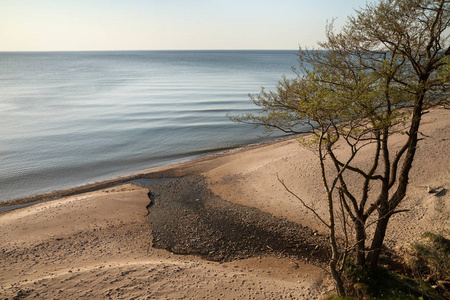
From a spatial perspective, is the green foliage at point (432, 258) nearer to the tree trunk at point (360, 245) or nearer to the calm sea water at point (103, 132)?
the tree trunk at point (360, 245)

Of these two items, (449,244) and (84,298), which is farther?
(449,244)

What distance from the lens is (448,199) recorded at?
13.9 metres

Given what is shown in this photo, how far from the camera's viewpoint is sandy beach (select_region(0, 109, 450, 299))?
33.1 ft

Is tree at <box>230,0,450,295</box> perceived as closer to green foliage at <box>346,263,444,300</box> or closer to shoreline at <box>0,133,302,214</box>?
green foliage at <box>346,263,444,300</box>

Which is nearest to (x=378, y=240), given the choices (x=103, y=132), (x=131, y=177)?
(x=131, y=177)

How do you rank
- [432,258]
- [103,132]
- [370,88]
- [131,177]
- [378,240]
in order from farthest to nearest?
[103,132] < [131,177] < [432,258] < [378,240] < [370,88]

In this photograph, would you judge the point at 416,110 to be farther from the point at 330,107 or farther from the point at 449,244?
the point at 449,244

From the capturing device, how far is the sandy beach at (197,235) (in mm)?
10102

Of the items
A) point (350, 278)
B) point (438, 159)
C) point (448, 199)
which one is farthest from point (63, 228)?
point (438, 159)

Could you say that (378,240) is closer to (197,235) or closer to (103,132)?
(197,235)

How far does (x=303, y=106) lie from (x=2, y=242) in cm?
1381

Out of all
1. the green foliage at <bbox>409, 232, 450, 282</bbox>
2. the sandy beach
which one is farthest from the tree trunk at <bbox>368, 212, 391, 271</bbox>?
the sandy beach

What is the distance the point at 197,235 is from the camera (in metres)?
14.1

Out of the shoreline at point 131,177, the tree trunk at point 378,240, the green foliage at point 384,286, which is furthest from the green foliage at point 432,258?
the shoreline at point 131,177
